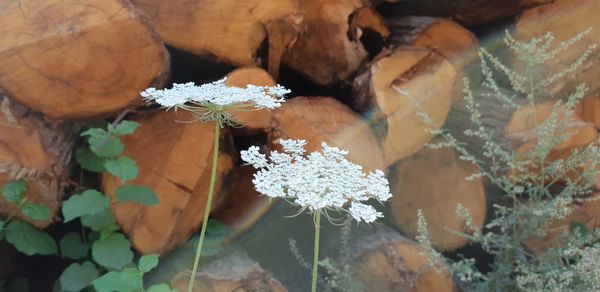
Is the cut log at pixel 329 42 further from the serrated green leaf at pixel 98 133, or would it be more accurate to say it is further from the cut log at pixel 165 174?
the serrated green leaf at pixel 98 133

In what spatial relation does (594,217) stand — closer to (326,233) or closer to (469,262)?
(469,262)

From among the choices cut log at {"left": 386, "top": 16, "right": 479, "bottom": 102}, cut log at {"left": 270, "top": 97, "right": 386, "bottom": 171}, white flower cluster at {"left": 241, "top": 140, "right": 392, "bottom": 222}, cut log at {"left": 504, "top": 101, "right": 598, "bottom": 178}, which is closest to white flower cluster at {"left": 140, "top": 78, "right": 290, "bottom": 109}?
white flower cluster at {"left": 241, "top": 140, "right": 392, "bottom": 222}

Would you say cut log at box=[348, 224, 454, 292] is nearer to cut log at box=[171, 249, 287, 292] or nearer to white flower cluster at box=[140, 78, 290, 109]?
cut log at box=[171, 249, 287, 292]

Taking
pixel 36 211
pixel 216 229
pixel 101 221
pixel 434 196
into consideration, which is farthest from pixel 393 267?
pixel 36 211

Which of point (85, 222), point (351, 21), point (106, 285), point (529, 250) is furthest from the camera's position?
point (529, 250)

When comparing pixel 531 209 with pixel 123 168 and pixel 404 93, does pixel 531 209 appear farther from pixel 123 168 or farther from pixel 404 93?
pixel 123 168

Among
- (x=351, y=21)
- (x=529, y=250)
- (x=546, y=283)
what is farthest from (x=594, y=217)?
(x=351, y=21)
